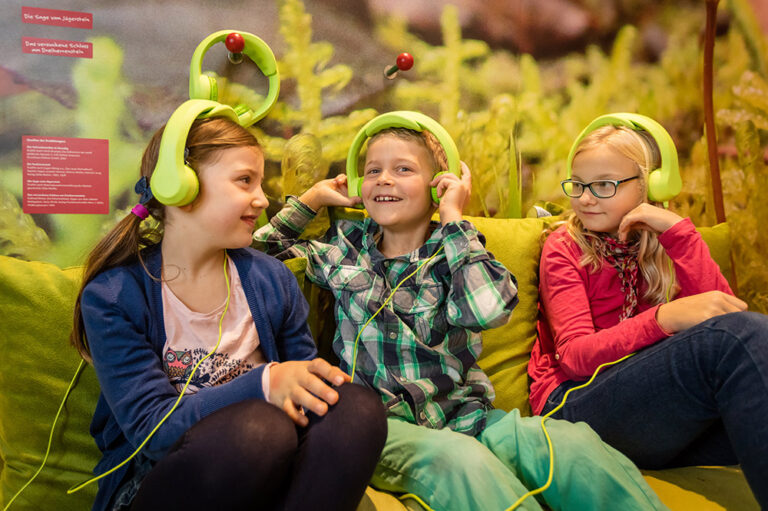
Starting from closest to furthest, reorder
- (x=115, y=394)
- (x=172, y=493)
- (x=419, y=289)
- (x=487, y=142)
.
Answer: (x=172, y=493), (x=115, y=394), (x=419, y=289), (x=487, y=142)

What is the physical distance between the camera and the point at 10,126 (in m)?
1.33

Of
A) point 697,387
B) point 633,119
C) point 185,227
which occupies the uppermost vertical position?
point 633,119

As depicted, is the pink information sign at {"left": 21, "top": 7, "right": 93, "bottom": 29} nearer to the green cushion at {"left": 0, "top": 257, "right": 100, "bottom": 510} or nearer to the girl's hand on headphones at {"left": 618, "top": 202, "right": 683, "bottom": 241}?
the green cushion at {"left": 0, "top": 257, "right": 100, "bottom": 510}

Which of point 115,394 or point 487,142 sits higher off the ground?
point 487,142

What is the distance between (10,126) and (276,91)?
2.03 ft

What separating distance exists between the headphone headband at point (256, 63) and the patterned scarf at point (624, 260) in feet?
2.99

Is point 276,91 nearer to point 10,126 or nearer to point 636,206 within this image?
point 10,126

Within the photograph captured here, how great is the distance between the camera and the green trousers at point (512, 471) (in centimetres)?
98

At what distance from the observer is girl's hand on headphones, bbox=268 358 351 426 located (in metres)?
0.89

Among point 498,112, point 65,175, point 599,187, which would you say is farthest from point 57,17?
point 599,187

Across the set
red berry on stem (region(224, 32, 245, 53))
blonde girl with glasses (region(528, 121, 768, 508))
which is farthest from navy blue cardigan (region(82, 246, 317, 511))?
blonde girl with glasses (region(528, 121, 768, 508))

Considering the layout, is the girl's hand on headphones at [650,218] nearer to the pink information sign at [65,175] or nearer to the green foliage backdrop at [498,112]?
the green foliage backdrop at [498,112]

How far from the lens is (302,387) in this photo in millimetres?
909

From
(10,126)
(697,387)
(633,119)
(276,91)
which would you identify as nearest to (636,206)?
(633,119)
